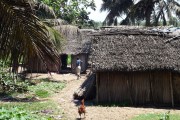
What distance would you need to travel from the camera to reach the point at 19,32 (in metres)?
6.28

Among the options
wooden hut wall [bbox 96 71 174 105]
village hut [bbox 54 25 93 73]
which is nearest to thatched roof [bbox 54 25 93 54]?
village hut [bbox 54 25 93 73]

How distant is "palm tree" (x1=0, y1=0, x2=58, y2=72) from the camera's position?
631 centimetres

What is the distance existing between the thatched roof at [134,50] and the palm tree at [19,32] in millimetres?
9119

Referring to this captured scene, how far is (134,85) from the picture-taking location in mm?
15984

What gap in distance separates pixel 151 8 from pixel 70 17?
1028cm

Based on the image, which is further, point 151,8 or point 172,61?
point 151,8

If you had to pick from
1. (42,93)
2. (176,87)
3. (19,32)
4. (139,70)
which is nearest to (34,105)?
(42,93)

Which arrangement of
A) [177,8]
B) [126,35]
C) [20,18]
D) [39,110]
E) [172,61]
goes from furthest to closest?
[177,8], [126,35], [172,61], [39,110], [20,18]

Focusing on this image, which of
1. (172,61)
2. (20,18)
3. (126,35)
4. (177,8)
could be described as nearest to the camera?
(20,18)

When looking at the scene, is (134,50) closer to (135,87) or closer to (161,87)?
(135,87)

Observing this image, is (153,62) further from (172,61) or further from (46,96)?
(46,96)

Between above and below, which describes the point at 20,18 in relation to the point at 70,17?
below

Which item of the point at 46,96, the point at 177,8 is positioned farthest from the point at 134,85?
the point at 177,8

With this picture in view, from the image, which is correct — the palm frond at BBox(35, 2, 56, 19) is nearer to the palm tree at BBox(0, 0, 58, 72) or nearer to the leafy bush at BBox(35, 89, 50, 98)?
the leafy bush at BBox(35, 89, 50, 98)
